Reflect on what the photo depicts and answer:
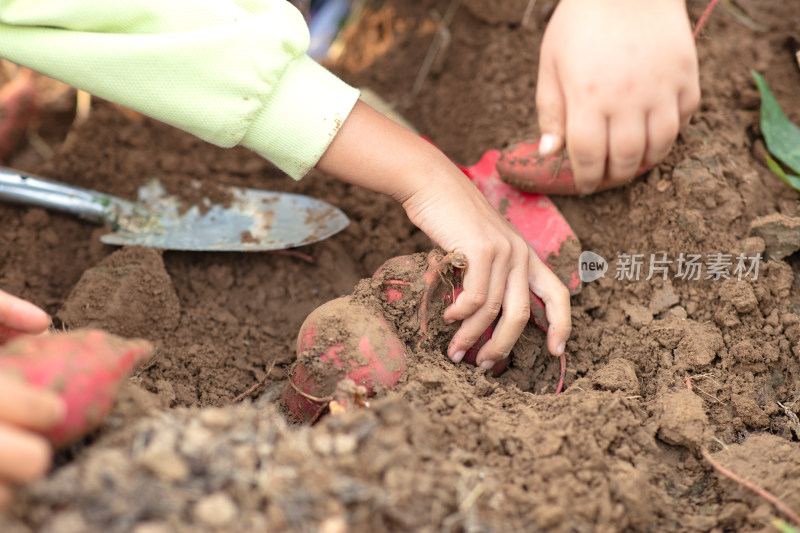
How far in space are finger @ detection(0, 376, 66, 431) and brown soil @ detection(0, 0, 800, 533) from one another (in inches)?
3.0

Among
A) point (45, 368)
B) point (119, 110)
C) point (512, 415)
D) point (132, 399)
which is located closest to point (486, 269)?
point (512, 415)

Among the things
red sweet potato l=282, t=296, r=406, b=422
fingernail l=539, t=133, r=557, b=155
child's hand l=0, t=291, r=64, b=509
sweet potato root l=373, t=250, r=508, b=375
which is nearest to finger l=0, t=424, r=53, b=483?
child's hand l=0, t=291, r=64, b=509

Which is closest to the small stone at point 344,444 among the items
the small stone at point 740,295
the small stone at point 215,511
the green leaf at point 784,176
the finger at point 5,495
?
the small stone at point 215,511

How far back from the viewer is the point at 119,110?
85.4 inches

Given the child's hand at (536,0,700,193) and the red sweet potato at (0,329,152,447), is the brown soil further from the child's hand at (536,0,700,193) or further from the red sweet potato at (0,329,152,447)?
the child's hand at (536,0,700,193)

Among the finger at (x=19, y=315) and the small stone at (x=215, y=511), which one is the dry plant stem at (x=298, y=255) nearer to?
the finger at (x=19, y=315)

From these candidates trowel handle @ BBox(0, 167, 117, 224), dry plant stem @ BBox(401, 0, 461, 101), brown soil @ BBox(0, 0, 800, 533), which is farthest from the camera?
dry plant stem @ BBox(401, 0, 461, 101)

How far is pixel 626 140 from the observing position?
1.23 metres

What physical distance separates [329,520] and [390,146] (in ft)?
2.91

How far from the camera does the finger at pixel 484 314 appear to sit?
1360 millimetres

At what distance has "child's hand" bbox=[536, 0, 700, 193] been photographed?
47.1 inches

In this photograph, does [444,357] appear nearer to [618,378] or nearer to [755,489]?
[618,378]

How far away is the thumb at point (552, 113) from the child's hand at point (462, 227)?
237 millimetres

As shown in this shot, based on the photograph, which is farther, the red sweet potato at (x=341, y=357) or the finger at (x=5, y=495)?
the red sweet potato at (x=341, y=357)
